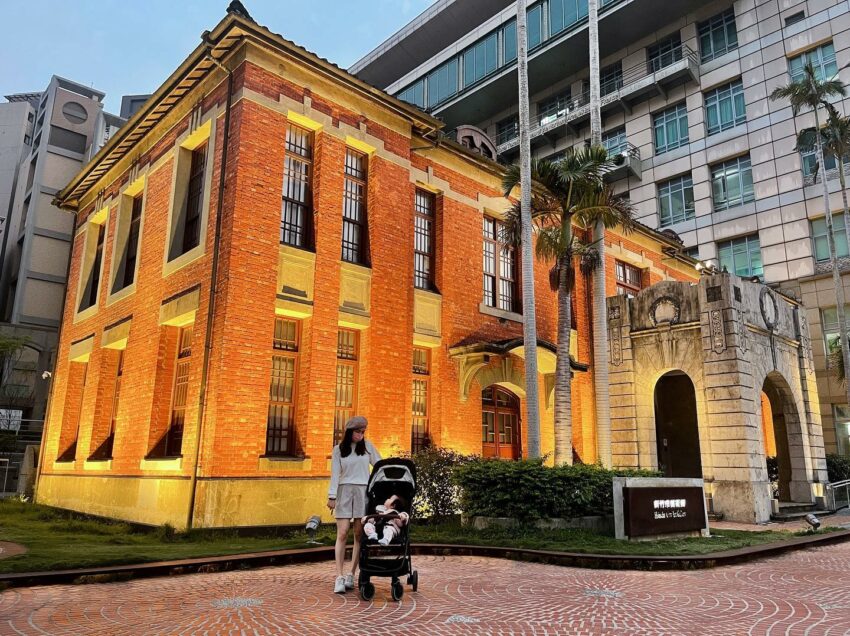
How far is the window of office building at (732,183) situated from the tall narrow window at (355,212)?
27076mm

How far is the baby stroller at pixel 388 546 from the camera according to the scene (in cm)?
658

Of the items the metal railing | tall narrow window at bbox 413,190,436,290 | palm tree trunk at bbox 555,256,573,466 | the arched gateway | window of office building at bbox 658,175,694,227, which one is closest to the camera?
palm tree trunk at bbox 555,256,573,466

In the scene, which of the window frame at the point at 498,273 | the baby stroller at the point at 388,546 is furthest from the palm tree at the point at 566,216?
the baby stroller at the point at 388,546

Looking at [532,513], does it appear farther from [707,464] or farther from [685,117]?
[685,117]

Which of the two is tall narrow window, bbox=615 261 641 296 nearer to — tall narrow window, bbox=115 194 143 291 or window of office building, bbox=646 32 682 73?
tall narrow window, bbox=115 194 143 291

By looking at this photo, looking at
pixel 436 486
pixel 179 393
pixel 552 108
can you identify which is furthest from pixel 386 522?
pixel 552 108

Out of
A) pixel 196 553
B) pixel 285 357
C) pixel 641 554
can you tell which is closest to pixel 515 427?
pixel 285 357

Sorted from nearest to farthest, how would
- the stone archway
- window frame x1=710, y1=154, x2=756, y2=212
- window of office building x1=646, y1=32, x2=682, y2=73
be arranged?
the stone archway → window frame x1=710, y1=154, x2=756, y2=212 → window of office building x1=646, y1=32, x2=682, y2=73

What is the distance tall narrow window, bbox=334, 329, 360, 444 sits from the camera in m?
14.3

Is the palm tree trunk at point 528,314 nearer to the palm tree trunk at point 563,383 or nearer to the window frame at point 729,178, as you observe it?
the palm tree trunk at point 563,383

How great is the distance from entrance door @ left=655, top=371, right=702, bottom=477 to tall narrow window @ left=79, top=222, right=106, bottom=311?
19512 millimetres

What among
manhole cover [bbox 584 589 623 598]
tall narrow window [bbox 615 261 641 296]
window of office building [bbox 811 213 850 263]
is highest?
window of office building [bbox 811 213 850 263]

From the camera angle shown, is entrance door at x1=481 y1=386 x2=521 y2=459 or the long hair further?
entrance door at x1=481 y1=386 x2=521 y2=459

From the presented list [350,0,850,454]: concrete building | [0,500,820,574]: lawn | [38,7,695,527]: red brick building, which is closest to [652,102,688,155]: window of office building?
[350,0,850,454]: concrete building
